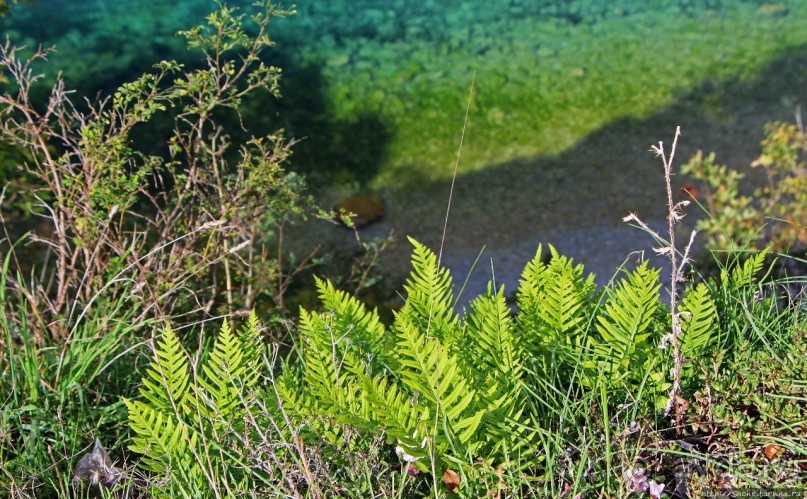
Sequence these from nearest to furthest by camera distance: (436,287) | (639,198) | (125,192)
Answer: (436,287) → (125,192) → (639,198)

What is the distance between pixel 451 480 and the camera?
1.89m

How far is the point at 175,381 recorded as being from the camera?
2176mm

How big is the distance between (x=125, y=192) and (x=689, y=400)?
5.48 ft

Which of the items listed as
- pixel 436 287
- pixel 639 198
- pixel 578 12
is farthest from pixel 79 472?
pixel 578 12

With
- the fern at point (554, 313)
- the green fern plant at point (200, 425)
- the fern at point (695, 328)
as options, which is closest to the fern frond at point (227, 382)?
the green fern plant at point (200, 425)

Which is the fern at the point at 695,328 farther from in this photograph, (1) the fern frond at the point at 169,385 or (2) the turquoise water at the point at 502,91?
(2) the turquoise water at the point at 502,91

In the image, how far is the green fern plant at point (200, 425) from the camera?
193 centimetres

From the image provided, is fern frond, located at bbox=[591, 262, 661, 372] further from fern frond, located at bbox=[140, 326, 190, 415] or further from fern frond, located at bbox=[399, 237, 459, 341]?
fern frond, located at bbox=[140, 326, 190, 415]

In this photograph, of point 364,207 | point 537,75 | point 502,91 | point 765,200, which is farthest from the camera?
point 537,75

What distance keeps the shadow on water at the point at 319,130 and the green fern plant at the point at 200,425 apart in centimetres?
349

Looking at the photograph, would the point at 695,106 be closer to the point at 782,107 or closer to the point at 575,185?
the point at 782,107

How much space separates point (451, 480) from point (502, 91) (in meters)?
4.70

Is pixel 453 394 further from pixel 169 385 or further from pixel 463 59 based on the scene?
pixel 463 59

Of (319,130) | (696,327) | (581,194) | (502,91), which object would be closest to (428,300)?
(696,327)
